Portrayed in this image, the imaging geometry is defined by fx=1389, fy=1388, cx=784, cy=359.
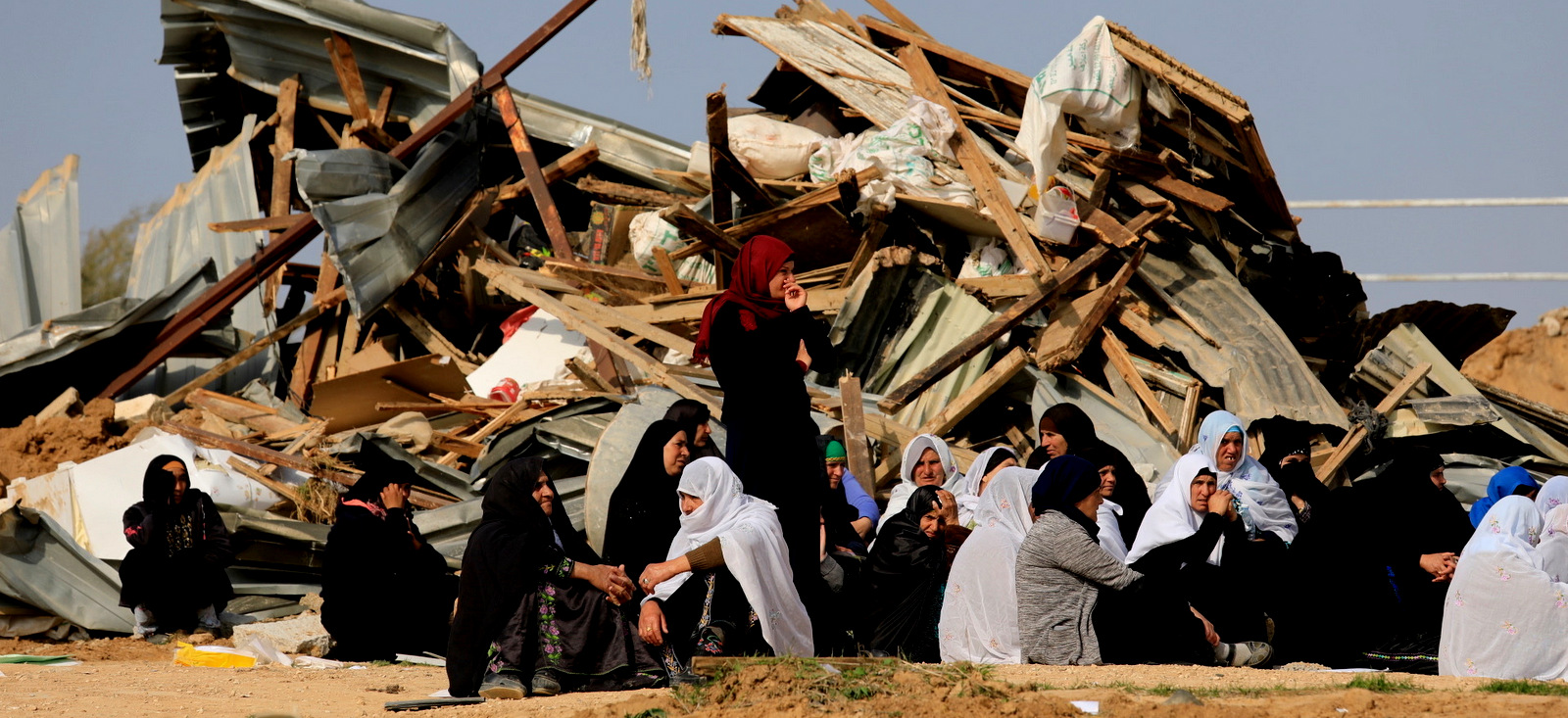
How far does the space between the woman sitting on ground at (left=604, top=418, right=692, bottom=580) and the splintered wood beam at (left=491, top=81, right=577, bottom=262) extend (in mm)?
4803

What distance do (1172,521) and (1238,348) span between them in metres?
3.12

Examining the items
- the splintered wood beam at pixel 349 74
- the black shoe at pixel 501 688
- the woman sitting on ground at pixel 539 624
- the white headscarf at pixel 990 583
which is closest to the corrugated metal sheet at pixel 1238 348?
the white headscarf at pixel 990 583

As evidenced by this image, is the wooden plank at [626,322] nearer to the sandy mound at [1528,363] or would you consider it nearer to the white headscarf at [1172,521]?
the white headscarf at [1172,521]

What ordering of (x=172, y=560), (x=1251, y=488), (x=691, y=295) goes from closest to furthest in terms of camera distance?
(x=1251, y=488) < (x=172, y=560) < (x=691, y=295)

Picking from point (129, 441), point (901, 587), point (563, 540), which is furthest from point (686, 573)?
point (129, 441)

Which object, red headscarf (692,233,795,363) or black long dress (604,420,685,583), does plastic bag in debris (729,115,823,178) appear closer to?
black long dress (604,420,685,583)

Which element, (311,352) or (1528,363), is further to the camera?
(1528,363)

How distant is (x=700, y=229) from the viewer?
372 inches

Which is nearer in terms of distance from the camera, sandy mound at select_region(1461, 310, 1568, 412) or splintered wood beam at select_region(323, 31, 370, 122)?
splintered wood beam at select_region(323, 31, 370, 122)

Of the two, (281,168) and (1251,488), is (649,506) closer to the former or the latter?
(1251,488)

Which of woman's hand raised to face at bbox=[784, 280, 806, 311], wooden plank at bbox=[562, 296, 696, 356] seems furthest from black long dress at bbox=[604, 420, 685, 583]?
wooden plank at bbox=[562, 296, 696, 356]

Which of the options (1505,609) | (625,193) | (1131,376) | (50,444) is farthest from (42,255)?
(1505,609)

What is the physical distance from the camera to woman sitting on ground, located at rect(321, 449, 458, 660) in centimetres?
695

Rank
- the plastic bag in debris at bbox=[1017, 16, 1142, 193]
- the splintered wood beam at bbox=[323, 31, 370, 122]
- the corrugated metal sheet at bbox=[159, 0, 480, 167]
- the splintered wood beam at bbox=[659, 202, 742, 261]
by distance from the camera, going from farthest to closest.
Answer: the splintered wood beam at bbox=[323, 31, 370, 122], the corrugated metal sheet at bbox=[159, 0, 480, 167], the splintered wood beam at bbox=[659, 202, 742, 261], the plastic bag in debris at bbox=[1017, 16, 1142, 193]
